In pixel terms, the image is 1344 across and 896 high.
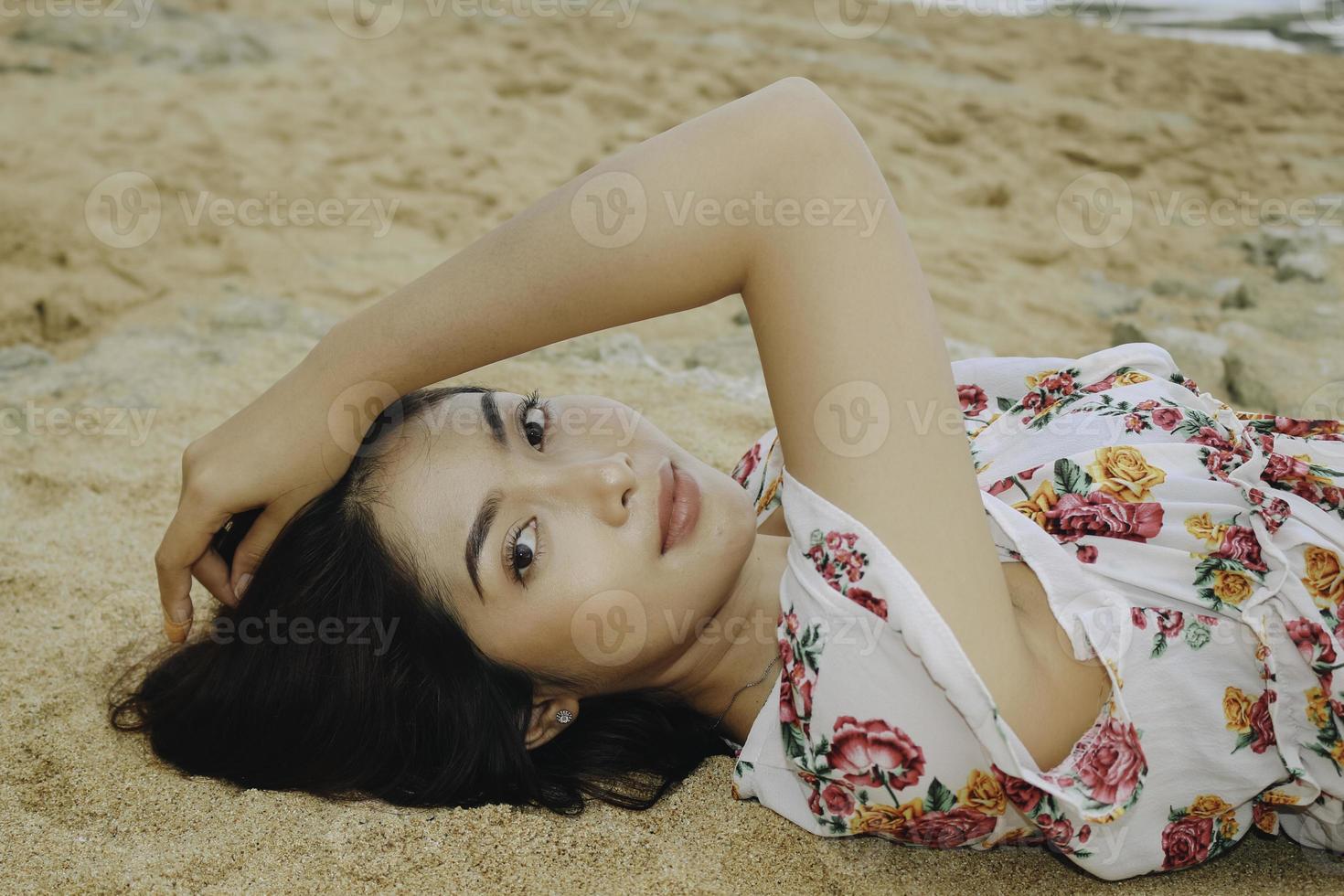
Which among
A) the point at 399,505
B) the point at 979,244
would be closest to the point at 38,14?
the point at 979,244

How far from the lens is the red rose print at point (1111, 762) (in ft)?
4.59

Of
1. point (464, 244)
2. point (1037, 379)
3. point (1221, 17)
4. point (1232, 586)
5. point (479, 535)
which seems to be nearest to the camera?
point (1232, 586)

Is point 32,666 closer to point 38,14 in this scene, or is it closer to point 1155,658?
point 1155,658

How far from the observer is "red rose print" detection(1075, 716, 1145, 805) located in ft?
4.59

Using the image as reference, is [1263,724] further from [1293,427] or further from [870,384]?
[870,384]

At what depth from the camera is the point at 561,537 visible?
1.58 metres

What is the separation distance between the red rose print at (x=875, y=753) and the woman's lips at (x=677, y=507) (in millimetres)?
370

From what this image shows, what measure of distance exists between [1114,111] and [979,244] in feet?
A: 6.33

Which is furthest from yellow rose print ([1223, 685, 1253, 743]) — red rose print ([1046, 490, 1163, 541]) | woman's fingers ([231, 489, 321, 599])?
woman's fingers ([231, 489, 321, 599])

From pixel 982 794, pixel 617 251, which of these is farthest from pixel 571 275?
pixel 982 794

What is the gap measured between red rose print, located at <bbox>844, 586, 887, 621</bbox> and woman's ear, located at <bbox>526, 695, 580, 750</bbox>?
592 millimetres

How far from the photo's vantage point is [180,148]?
4.64m

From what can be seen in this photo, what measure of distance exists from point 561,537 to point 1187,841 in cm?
100

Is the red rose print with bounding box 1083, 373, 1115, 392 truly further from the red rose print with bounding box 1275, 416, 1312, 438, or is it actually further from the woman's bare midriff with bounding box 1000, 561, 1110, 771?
the woman's bare midriff with bounding box 1000, 561, 1110, 771
